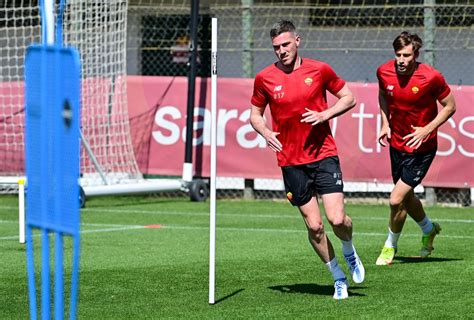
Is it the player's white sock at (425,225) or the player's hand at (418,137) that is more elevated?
the player's hand at (418,137)

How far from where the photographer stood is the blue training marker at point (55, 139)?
510cm

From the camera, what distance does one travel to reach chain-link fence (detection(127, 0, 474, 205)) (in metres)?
18.1

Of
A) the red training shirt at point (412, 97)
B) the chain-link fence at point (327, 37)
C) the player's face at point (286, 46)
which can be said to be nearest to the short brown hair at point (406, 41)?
the red training shirt at point (412, 97)

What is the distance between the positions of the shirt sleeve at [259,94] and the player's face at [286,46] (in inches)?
12.2

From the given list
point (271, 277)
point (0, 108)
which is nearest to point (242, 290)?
point (271, 277)

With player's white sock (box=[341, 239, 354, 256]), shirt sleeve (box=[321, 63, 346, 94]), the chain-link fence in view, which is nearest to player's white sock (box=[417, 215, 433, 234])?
player's white sock (box=[341, 239, 354, 256])

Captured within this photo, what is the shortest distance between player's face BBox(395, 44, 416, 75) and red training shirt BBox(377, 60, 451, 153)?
20 centimetres

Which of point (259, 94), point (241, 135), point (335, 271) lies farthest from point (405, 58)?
point (241, 135)

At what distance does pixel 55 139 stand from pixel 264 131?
13.4 feet

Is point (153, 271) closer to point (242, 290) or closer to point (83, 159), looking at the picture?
point (242, 290)

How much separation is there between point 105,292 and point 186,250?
3.15 meters

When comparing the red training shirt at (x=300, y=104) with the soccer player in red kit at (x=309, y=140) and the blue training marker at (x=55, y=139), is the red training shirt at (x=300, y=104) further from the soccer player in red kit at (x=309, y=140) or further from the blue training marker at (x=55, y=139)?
the blue training marker at (x=55, y=139)

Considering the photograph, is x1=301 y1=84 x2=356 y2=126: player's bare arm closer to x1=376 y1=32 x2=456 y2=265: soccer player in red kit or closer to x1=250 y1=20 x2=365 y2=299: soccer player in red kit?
x1=250 y1=20 x2=365 y2=299: soccer player in red kit

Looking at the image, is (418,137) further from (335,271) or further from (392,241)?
(335,271)
